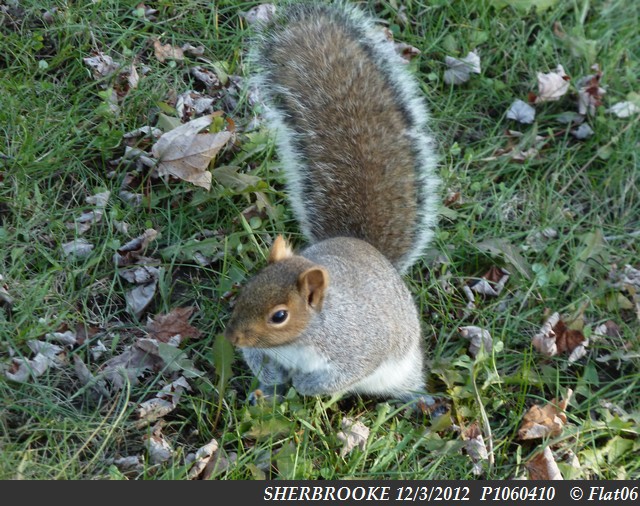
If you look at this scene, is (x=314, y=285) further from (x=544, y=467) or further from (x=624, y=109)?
(x=624, y=109)

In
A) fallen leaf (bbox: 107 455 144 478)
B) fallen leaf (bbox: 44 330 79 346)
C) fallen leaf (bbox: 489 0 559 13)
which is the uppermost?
fallen leaf (bbox: 489 0 559 13)

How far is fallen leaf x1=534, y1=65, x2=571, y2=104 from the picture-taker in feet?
12.4

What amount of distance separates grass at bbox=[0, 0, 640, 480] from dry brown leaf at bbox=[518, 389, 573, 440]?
0.03m

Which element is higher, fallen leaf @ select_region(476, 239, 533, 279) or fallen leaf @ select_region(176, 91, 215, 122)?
fallen leaf @ select_region(176, 91, 215, 122)

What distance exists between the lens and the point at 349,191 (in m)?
2.94

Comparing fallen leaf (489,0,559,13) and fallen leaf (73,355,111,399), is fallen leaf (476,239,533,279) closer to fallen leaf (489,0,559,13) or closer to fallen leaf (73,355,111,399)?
fallen leaf (489,0,559,13)

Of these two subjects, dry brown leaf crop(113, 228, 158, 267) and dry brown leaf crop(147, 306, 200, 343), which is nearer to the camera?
dry brown leaf crop(147, 306, 200, 343)

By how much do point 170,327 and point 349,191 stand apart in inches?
30.7

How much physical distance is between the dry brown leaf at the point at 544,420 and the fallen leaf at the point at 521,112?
1.37 meters

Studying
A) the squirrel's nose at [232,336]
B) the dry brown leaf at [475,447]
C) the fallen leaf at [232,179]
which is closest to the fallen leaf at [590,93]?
the fallen leaf at [232,179]

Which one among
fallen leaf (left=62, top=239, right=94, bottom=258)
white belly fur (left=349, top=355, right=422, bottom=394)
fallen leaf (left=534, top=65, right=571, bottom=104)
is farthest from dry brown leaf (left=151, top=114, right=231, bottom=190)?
fallen leaf (left=534, top=65, right=571, bottom=104)

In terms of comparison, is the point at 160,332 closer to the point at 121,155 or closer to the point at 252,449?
the point at 252,449
